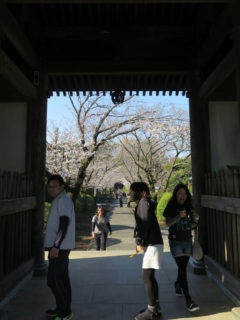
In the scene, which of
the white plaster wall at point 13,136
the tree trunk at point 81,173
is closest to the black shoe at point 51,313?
the white plaster wall at point 13,136

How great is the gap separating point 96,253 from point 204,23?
5184mm

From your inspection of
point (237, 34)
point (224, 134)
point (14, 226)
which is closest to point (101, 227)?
point (14, 226)

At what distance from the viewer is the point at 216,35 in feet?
13.4

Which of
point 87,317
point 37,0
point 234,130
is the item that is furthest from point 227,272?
point 37,0

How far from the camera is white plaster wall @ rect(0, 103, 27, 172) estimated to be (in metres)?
4.81

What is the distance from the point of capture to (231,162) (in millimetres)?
4895

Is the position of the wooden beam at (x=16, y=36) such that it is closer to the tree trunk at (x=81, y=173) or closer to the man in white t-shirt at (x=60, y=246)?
the man in white t-shirt at (x=60, y=246)

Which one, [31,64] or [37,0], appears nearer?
[37,0]

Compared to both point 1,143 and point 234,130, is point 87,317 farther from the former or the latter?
point 234,130

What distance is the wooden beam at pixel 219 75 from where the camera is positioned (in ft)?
12.0

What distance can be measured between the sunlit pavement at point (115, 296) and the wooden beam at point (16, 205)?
3.84ft

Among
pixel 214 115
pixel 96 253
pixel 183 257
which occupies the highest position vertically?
pixel 214 115

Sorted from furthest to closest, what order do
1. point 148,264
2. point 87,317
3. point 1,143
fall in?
point 1,143 < point 87,317 < point 148,264

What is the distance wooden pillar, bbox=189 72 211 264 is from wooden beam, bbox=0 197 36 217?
2.96 meters
